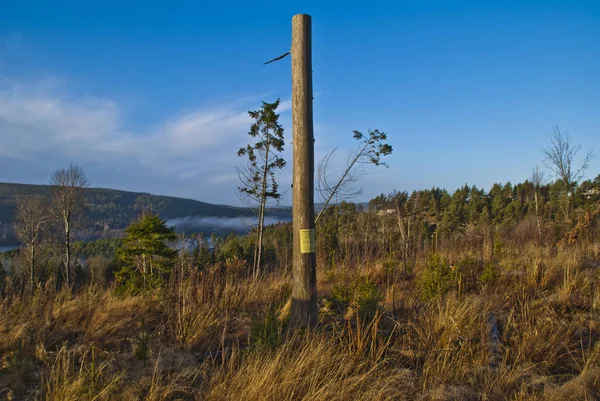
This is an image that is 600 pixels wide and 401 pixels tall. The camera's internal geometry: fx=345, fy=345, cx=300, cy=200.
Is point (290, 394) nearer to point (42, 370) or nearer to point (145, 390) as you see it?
point (145, 390)

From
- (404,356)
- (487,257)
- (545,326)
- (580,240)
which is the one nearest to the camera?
(404,356)

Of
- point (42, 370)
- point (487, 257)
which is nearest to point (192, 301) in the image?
point (42, 370)

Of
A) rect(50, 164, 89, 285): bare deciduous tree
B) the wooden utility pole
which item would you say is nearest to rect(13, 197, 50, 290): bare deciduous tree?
rect(50, 164, 89, 285): bare deciduous tree

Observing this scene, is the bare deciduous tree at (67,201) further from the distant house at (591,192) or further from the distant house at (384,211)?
the distant house at (591,192)

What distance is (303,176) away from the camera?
11.7 ft

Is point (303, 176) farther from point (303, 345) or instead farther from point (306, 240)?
point (303, 345)

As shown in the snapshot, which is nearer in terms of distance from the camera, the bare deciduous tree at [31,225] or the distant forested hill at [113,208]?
the bare deciduous tree at [31,225]

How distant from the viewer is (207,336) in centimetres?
359

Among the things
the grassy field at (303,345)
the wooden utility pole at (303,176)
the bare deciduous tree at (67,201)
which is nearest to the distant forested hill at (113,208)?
the bare deciduous tree at (67,201)

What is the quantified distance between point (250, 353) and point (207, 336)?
94 centimetres

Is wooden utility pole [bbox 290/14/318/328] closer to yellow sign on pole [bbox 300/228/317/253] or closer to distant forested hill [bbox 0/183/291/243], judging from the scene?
yellow sign on pole [bbox 300/228/317/253]

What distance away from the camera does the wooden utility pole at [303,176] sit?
11.7 ft

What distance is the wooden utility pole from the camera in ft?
11.7

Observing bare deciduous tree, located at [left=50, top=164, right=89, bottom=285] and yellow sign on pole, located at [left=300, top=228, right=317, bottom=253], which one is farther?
bare deciduous tree, located at [left=50, top=164, right=89, bottom=285]
